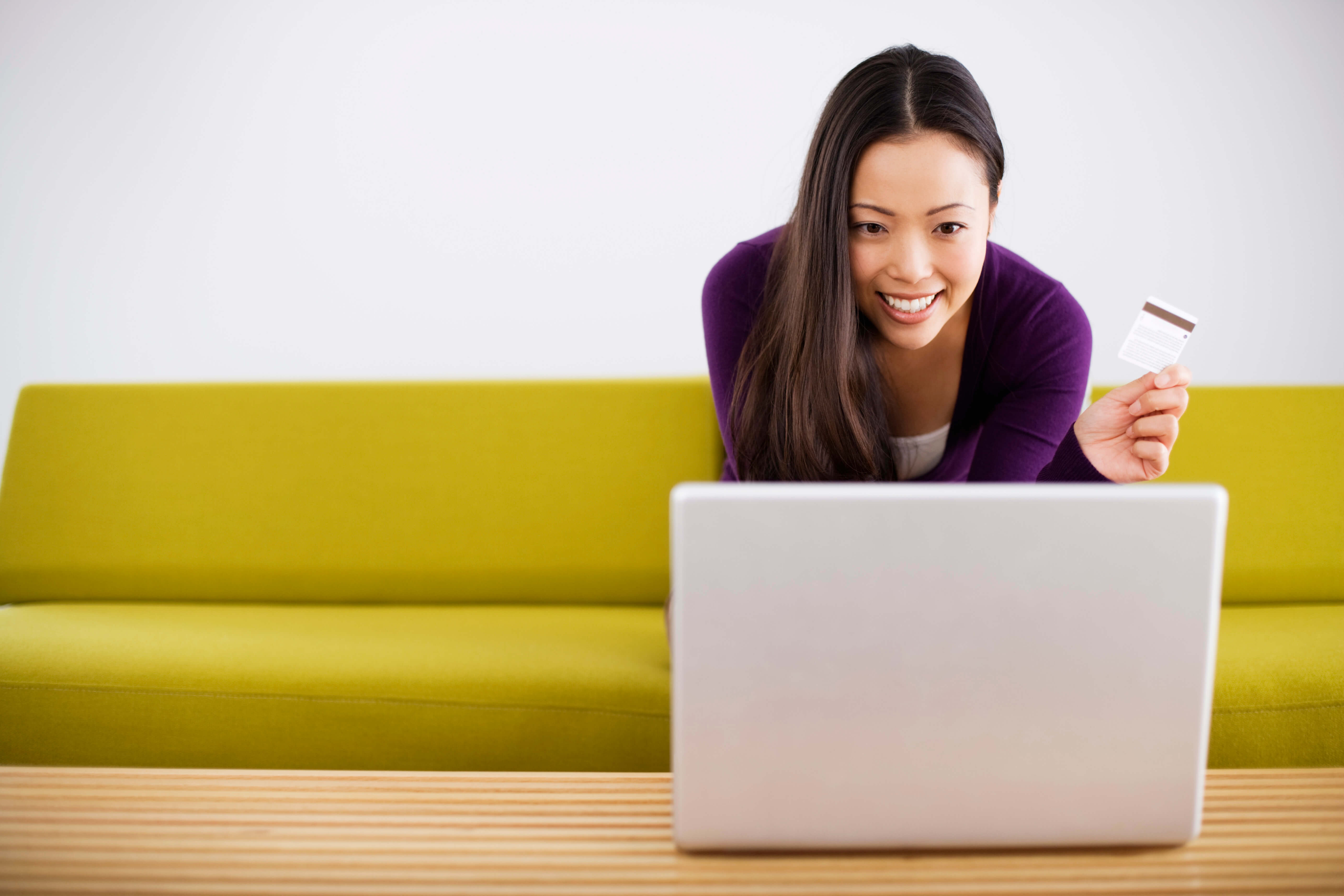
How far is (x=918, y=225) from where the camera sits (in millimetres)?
1206

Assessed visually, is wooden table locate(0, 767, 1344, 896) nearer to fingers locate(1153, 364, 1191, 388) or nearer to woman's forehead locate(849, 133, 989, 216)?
fingers locate(1153, 364, 1191, 388)

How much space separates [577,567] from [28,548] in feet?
3.87

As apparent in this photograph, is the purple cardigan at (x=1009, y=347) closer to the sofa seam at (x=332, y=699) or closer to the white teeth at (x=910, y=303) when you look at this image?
the white teeth at (x=910, y=303)

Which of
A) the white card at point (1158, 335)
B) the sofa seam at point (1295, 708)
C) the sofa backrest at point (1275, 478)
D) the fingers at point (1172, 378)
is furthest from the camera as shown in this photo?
the sofa backrest at point (1275, 478)

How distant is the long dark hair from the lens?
1.22m

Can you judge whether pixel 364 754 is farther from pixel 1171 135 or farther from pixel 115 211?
pixel 1171 135

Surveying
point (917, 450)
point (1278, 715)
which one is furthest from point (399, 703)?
point (1278, 715)

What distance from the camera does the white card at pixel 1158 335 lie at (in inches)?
32.5

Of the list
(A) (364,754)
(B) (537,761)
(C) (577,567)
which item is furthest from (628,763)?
(C) (577,567)

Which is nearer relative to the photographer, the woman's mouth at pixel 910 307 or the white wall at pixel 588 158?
the woman's mouth at pixel 910 307

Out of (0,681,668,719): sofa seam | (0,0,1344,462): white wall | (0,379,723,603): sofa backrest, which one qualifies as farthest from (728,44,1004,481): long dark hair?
(0,0,1344,462): white wall

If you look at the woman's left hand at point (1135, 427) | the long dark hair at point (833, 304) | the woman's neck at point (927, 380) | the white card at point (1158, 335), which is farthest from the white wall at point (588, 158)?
the white card at point (1158, 335)

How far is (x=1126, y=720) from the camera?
59 centimetres

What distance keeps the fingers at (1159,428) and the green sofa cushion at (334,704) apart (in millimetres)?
770
